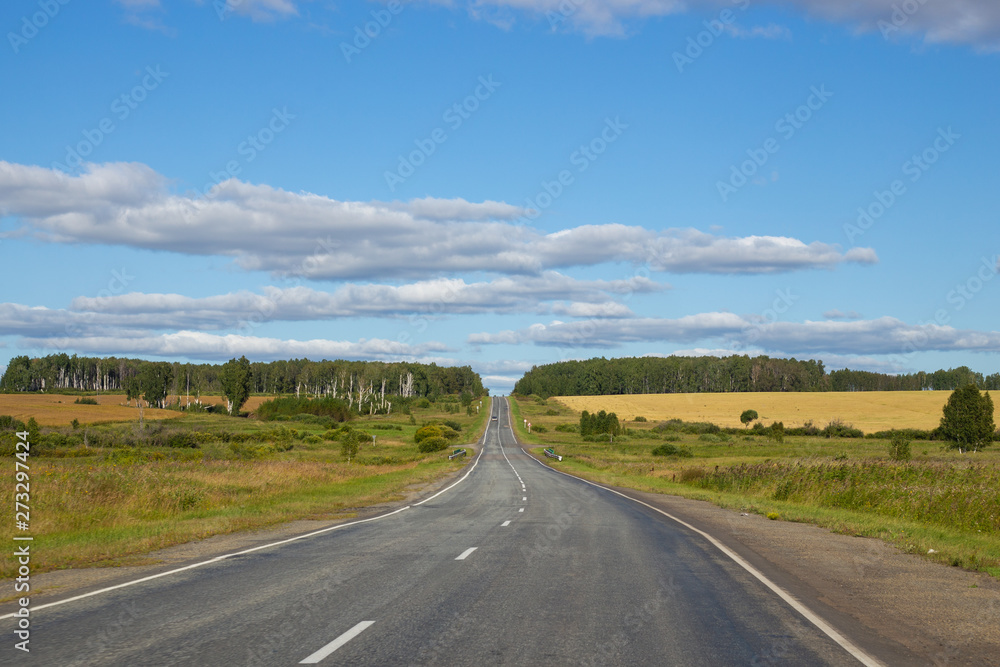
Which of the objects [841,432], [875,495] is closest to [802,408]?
[841,432]

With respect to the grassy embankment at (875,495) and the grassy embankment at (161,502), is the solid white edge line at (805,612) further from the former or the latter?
the grassy embankment at (161,502)

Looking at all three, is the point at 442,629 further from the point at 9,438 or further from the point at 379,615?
the point at 9,438

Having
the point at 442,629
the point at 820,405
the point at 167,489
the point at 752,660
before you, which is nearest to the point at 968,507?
the point at 752,660

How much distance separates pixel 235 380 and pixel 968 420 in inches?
4898

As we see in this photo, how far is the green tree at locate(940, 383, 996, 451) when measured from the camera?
71.9m

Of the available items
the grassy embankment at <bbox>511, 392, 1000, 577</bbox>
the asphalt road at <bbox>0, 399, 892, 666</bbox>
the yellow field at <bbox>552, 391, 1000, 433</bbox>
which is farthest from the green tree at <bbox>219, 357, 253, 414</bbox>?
the asphalt road at <bbox>0, 399, 892, 666</bbox>

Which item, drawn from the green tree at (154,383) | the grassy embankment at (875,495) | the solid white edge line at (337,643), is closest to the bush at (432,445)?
the grassy embankment at (875,495)

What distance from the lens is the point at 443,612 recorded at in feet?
28.2

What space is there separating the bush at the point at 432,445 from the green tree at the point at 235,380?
2803 inches

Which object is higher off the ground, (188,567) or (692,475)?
(188,567)

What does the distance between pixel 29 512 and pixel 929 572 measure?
1962 centimetres

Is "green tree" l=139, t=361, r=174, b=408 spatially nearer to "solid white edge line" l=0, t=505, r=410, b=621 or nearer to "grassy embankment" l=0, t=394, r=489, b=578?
"grassy embankment" l=0, t=394, r=489, b=578

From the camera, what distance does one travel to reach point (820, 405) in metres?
137

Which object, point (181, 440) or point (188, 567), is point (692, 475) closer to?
point (188, 567)
